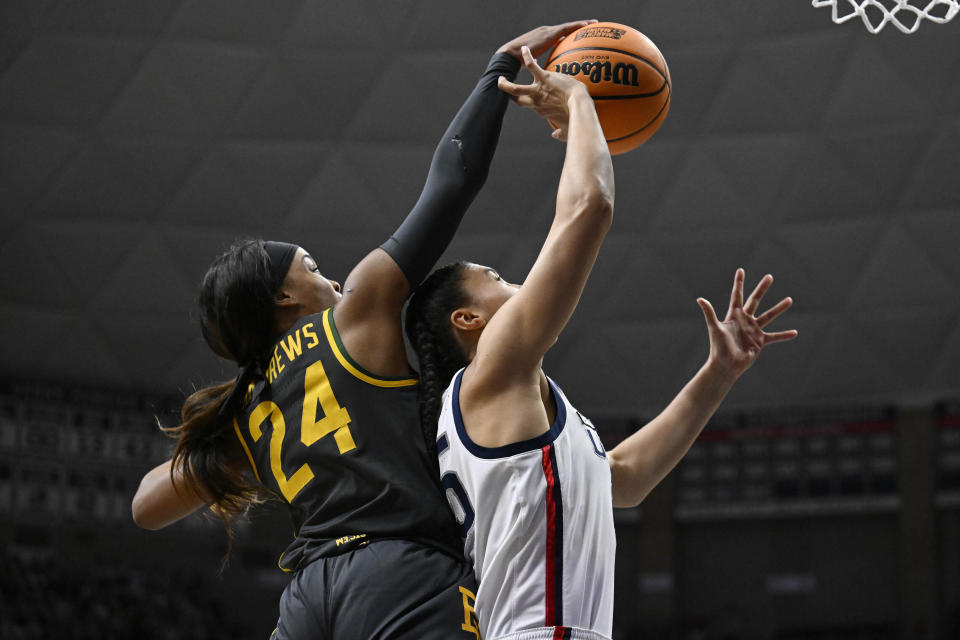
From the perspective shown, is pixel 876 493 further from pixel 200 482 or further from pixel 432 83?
pixel 200 482

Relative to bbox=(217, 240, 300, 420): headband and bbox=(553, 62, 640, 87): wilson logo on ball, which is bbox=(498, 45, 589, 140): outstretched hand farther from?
bbox=(217, 240, 300, 420): headband

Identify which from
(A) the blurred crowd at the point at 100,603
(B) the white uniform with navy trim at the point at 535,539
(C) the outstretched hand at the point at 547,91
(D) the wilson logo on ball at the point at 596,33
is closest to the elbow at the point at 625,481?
(B) the white uniform with navy trim at the point at 535,539

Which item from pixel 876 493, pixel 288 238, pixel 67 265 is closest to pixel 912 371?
pixel 876 493

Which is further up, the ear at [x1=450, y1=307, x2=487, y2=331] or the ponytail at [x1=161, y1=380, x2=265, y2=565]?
the ear at [x1=450, y1=307, x2=487, y2=331]

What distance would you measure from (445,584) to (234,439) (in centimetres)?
89

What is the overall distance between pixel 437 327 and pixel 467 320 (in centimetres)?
9

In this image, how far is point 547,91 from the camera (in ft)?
9.46

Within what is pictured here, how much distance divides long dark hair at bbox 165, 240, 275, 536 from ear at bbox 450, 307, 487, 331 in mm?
537

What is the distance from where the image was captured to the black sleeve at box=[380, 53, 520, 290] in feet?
8.61

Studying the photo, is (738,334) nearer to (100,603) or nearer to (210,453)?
(210,453)

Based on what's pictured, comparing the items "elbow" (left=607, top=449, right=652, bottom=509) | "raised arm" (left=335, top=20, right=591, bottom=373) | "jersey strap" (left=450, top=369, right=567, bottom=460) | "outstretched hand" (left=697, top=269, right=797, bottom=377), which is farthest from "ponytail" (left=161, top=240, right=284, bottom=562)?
"outstretched hand" (left=697, top=269, right=797, bottom=377)

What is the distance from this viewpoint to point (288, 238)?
1274cm

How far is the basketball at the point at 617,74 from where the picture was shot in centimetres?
339

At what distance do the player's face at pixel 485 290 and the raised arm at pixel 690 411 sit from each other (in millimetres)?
626
